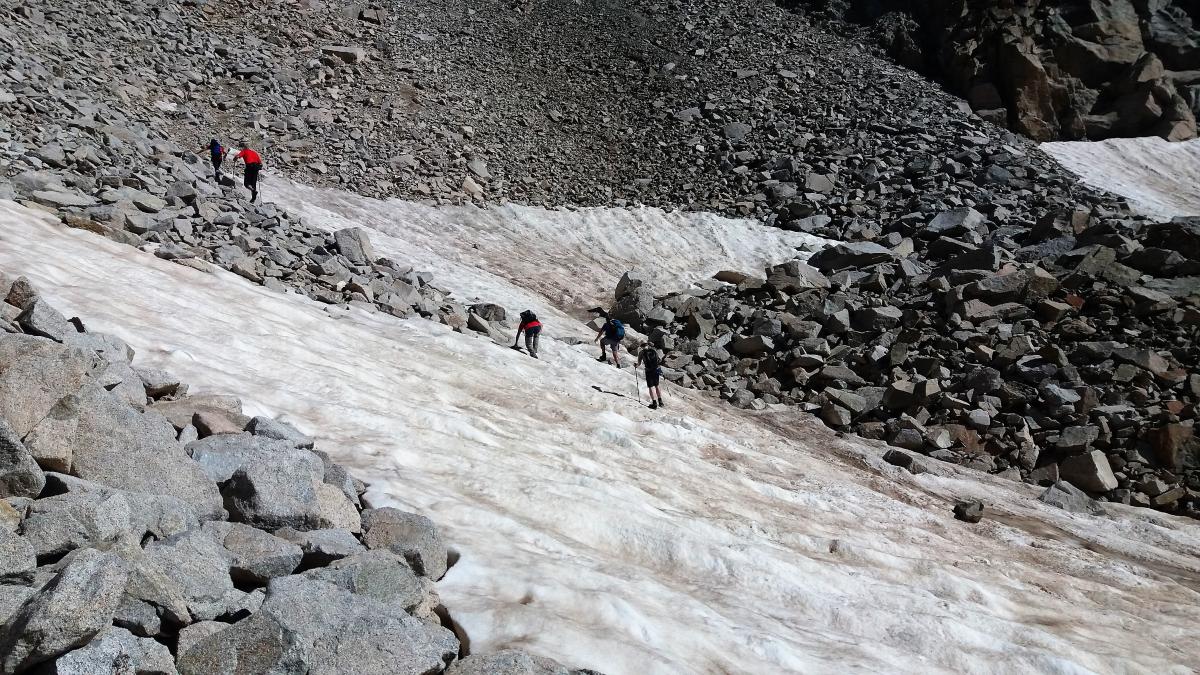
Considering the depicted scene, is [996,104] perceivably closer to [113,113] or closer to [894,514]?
[894,514]

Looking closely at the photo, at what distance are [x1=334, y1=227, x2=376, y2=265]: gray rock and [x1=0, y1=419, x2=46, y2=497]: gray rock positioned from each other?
43.7 feet

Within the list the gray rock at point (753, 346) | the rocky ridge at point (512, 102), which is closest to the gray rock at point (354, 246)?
the rocky ridge at point (512, 102)

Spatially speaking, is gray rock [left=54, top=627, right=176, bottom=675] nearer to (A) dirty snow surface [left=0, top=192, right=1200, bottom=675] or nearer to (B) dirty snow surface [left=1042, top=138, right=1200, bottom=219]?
(A) dirty snow surface [left=0, top=192, right=1200, bottom=675]

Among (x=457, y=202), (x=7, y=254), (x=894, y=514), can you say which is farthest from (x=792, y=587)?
(x=457, y=202)

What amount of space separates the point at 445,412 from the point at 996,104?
3281 cm

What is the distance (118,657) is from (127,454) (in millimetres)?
2170

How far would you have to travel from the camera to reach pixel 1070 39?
118 feet

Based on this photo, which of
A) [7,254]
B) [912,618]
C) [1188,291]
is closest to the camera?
[912,618]

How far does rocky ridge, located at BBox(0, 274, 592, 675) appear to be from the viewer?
3.62 meters

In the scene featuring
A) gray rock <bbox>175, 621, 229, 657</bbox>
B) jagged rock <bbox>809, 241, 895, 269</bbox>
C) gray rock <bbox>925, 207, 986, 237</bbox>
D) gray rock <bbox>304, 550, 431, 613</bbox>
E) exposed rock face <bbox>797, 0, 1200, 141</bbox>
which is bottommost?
gray rock <bbox>304, 550, 431, 613</bbox>

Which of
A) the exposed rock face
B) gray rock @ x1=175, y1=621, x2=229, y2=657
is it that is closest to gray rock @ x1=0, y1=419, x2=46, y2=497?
gray rock @ x1=175, y1=621, x2=229, y2=657

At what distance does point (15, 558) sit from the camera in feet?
12.5

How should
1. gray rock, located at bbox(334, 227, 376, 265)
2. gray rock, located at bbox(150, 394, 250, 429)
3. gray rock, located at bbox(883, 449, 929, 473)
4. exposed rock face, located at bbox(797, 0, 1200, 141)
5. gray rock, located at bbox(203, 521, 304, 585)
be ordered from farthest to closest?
exposed rock face, located at bbox(797, 0, 1200, 141)
gray rock, located at bbox(334, 227, 376, 265)
gray rock, located at bbox(883, 449, 929, 473)
gray rock, located at bbox(150, 394, 250, 429)
gray rock, located at bbox(203, 521, 304, 585)

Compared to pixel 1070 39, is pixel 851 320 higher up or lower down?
lower down
